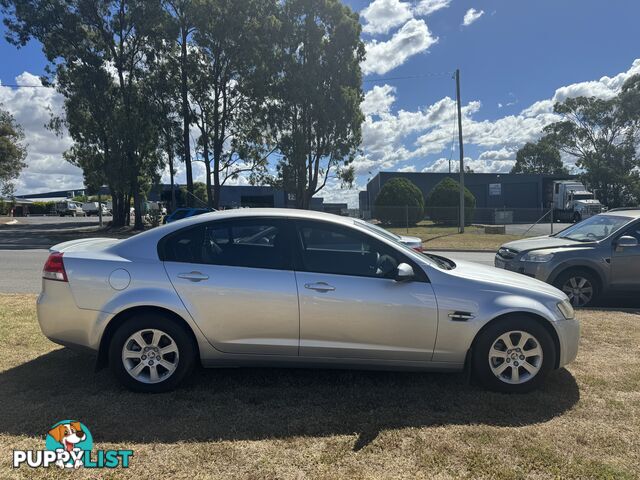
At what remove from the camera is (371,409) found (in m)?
3.41

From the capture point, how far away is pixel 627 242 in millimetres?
6891

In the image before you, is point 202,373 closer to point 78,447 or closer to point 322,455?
point 78,447

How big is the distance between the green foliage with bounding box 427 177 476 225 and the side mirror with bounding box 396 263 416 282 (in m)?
28.1

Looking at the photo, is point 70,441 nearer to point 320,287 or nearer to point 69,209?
point 320,287

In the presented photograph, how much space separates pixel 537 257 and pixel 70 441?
6.66 meters

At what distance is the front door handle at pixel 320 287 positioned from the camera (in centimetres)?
359

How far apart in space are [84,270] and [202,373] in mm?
1362

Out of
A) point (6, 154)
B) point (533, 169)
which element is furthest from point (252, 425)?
point (533, 169)

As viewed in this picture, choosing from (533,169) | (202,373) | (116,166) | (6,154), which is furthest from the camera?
(533,169)

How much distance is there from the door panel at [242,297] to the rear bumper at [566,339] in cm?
219

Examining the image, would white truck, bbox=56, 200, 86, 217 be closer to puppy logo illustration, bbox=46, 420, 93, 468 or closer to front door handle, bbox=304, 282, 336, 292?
puppy logo illustration, bbox=46, 420, 93, 468

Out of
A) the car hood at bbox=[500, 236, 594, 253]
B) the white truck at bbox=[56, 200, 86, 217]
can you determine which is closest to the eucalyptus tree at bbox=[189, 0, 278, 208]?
the car hood at bbox=[500, 236, 594, 253]

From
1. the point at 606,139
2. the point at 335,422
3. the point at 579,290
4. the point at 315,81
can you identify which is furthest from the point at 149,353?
the point at 606,139

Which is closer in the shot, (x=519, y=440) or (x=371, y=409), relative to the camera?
(x=519, y=440)
